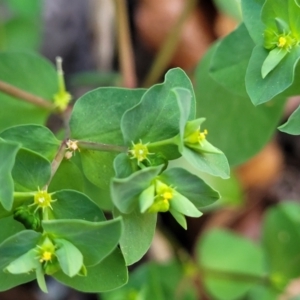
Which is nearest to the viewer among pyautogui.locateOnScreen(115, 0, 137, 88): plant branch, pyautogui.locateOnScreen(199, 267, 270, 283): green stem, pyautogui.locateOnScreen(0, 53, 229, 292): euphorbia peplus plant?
pyautogui.locateOnScreen(0, 53, 229, 292): euphorbia peplus plant

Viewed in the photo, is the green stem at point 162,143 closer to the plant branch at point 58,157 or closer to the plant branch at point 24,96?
the plant branch at point 58,157

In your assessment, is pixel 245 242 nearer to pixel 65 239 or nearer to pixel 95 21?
pixel 95 21

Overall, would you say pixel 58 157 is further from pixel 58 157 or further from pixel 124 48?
pixel 124 48

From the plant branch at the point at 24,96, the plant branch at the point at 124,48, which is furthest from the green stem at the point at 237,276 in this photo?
the plant branch at the point at 24,96

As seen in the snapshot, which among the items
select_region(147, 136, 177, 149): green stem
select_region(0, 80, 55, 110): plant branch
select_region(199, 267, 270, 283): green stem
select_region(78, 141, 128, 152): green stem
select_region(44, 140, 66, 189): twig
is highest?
select_region(147, 136, 177, 149): green stem

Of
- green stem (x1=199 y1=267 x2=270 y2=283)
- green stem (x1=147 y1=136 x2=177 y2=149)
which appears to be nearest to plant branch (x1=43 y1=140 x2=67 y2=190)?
green stem (x1=147 y1=136 x2=177 y2=149)

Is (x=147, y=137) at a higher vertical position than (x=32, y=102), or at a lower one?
higher

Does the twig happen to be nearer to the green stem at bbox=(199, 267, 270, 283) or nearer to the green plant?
the green plant

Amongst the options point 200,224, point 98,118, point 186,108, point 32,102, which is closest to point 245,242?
point 200,224
